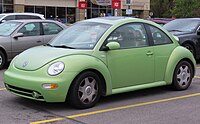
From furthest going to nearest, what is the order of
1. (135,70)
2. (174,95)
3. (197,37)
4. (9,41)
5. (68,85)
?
(197,37) → (9,41) → (174,95) → (135,70) → (68,85)

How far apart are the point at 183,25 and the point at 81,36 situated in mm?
7570

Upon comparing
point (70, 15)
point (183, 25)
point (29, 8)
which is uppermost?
point (29, 8)

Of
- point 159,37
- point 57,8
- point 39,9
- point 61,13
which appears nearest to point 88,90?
point 159,37

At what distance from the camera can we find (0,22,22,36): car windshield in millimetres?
11914

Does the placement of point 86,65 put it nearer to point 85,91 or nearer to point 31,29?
point 85,91

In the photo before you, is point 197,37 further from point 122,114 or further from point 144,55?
point 122,114

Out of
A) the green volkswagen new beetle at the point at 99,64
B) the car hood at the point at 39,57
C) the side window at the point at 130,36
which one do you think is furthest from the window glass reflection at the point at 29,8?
the car hood at the point at 39,57

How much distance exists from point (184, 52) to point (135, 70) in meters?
1.42

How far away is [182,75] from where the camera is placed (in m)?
8.18

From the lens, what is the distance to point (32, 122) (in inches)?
230

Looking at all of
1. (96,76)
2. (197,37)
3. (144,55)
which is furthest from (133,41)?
(197,37)

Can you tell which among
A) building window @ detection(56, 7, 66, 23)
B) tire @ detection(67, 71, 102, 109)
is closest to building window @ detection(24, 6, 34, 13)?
building window @ detection(56, 7, 66, 23)

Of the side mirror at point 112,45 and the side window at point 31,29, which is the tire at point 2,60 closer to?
the side window at point 31,29

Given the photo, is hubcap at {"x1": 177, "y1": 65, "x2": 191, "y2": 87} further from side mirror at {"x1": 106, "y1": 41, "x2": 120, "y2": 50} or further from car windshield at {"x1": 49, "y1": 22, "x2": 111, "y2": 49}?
car windshield at {"x1": 49, "y1": 22, "x2": 111, "y2": 49}
